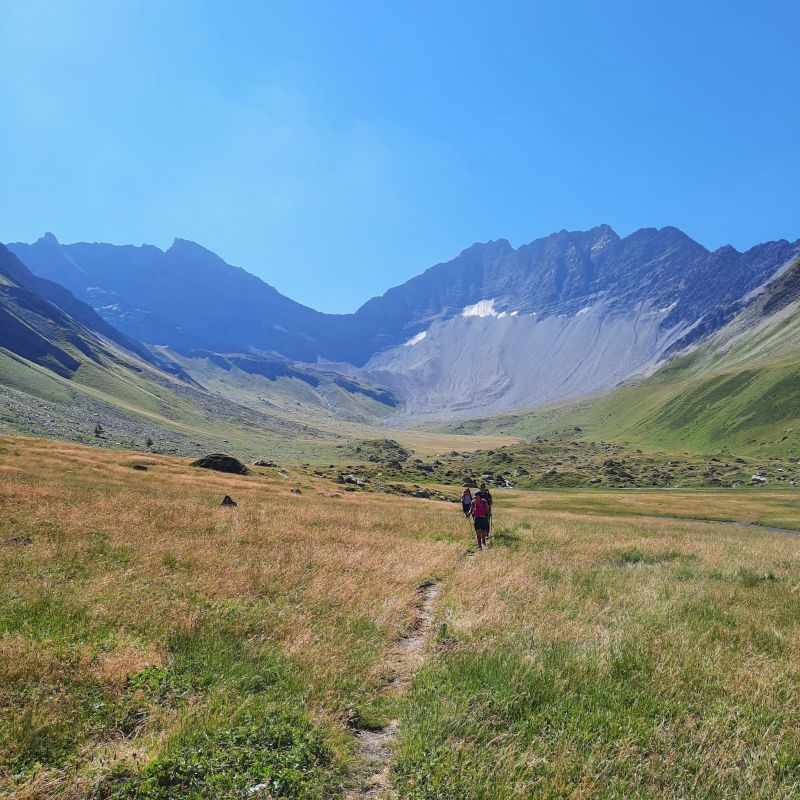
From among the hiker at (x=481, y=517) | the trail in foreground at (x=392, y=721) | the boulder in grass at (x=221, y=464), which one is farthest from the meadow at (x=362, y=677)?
the boulder in grass at (x=221, y=464)

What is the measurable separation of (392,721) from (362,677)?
0.99 metres

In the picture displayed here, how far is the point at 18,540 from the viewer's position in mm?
13305

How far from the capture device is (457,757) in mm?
5820

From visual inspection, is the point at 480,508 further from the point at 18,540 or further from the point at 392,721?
the point at 18,540

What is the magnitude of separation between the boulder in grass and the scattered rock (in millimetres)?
53122

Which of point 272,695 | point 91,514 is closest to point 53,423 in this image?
point 91,514

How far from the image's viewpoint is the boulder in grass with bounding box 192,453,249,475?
6562 centimetres

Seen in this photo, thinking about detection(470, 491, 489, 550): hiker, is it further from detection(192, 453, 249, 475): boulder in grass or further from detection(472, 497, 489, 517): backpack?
detection(192, 453, 249, 475): boulder in grass

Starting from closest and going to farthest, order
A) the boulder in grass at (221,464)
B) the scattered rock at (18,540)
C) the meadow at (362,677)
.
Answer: the meadow at (362,677) → the scattered rock at (18,540) → the boulder in grass at (221,464)

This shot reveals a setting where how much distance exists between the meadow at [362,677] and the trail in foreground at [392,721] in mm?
88

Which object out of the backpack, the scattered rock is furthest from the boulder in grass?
the scattered rock

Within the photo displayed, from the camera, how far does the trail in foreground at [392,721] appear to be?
18.3 feet

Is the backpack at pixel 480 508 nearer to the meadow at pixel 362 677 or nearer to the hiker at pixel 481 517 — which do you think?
the hiker at pixel 481 517

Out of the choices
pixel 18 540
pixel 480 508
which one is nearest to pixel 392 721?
pixel 18 540
